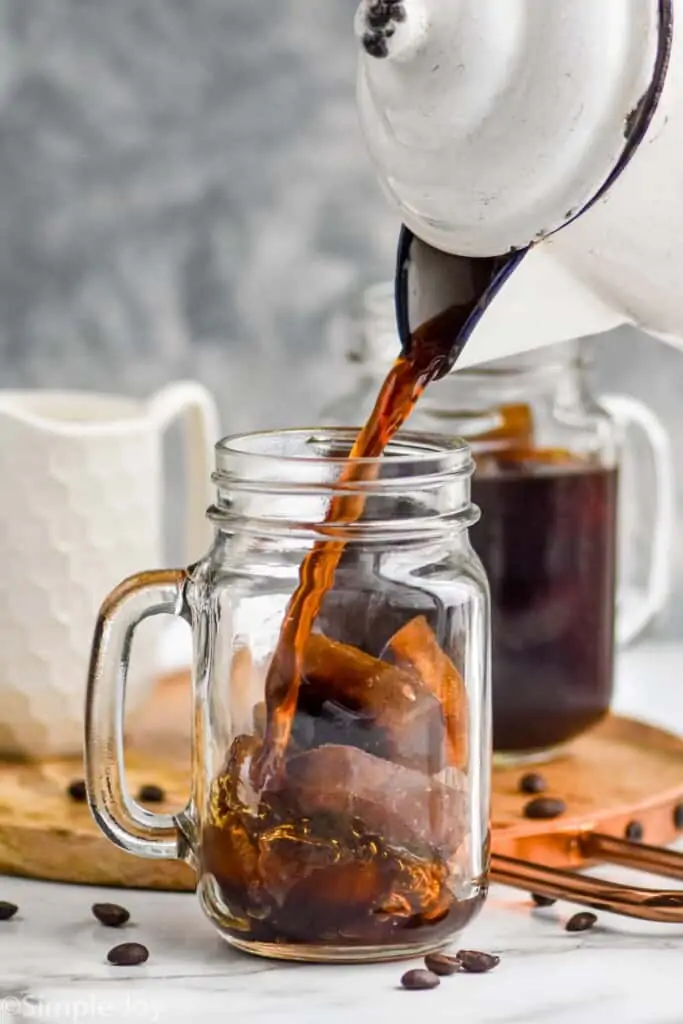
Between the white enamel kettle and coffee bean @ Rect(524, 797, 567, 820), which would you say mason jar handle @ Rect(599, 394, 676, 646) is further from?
the white enamel kettle

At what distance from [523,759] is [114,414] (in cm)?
37

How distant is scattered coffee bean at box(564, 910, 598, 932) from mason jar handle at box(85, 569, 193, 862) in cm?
20

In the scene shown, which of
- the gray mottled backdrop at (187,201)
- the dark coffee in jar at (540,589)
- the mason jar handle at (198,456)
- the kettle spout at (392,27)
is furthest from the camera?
the gray mottled backdrop at (187,201)

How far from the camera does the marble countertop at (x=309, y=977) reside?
2.54 ft

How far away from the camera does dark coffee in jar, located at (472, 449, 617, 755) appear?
109 cm

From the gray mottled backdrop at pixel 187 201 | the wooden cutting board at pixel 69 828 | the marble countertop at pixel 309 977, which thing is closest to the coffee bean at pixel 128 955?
the marble countertop at pixel 309 977

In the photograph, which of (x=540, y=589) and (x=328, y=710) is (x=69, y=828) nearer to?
(x=328, y=710)

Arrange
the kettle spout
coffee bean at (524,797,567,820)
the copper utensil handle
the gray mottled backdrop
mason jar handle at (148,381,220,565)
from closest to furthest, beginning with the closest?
the kettle spout → the copper utensil handle → coffee bean at (524,797,567,820) → mason jar handle at (148,381,220,565) → the gray mottled backdrop

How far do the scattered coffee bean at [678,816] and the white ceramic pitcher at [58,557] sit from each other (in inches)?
14.1

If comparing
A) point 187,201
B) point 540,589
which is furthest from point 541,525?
point 187,201

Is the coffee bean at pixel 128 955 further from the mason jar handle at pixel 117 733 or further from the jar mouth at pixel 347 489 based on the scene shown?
the jar mouth at pixel 347 489

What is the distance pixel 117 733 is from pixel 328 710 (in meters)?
0.13

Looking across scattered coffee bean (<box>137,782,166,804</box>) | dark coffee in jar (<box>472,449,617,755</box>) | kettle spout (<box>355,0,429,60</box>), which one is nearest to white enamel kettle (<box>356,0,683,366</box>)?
kettle spout (<box>355,0,429,60</box>)

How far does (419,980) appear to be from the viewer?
793 millimetres
